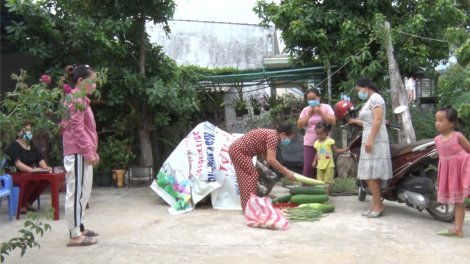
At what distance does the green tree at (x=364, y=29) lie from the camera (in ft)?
30.9

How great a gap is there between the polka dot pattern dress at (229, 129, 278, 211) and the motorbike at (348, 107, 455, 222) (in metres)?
1.59

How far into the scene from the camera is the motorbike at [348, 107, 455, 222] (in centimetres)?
516

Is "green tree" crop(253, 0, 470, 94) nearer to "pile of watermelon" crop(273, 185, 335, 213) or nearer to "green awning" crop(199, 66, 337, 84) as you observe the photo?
"green awning" crop(199, 66, 337, 84)

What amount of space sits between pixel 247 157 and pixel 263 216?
1.01 metres

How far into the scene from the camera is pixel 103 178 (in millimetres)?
8750

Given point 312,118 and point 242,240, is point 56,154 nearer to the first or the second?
point 312,118

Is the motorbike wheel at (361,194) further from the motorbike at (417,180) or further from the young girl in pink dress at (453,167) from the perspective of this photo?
the young girl in pink dress at (453,167)

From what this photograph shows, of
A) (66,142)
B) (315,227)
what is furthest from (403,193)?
(66,142)

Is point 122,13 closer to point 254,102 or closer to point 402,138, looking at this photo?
point 254,102

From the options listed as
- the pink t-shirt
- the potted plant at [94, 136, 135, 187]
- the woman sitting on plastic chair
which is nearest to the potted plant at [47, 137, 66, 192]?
the potted plant at [94, 136, 135, 187]

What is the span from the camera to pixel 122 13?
859 centimetres

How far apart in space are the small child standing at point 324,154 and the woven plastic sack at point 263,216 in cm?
158

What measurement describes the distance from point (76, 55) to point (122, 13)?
1.20 m

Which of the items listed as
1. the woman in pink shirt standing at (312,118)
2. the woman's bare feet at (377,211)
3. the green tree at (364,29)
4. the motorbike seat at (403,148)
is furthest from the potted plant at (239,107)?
the woman's bare feet at (377,211)
